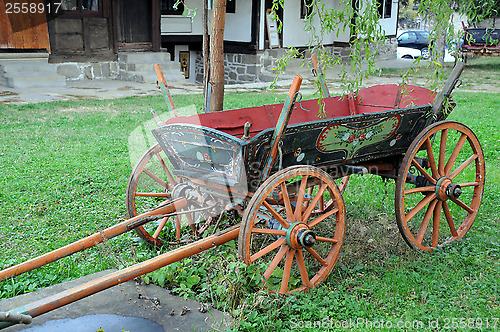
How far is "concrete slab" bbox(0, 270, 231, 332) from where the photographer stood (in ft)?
10.3

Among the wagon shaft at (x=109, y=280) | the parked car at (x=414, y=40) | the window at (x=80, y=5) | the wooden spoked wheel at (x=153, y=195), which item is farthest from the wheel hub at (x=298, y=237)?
the parked car at (x=414, y=40)

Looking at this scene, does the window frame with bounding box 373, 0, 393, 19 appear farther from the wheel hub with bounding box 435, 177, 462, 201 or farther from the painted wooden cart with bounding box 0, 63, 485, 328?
the wheel hub with bounding box 435, 177, 462, 201

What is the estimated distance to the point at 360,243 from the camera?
4465mm

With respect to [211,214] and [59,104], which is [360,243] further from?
[59,104]

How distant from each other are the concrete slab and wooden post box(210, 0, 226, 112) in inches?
73.4

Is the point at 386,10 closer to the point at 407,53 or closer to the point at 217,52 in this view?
the point at 407,53

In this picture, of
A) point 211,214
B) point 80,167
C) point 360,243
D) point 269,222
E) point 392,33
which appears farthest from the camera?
point 392,33

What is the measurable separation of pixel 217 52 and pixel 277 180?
1.79 meters

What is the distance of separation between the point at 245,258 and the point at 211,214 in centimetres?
67

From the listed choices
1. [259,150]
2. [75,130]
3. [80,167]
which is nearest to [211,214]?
[259,150]

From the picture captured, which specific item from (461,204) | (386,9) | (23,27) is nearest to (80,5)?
(23,27)

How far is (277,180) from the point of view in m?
3.26

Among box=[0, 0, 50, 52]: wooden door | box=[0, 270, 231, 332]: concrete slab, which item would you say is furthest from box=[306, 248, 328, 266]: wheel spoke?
box=[0, 0, 50, 52]: wooden door

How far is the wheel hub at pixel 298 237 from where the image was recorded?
334cm
